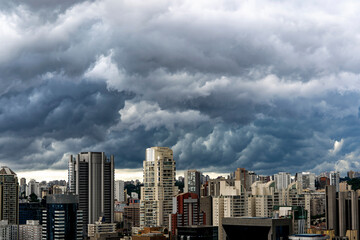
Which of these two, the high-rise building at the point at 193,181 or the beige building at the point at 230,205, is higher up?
the high-rise building at the point at 193,181

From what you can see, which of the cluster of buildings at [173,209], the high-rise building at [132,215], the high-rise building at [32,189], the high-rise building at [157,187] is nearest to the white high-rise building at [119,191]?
the high-rise building at [32,189]

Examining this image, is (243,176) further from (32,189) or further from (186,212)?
(32,189)

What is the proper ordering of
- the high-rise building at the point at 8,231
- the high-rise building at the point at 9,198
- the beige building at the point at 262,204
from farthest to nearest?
1. the high-rise building at the point at 9,198
2. the high-rise building at the point at 8,231
3. the beige building at the point at 262,204

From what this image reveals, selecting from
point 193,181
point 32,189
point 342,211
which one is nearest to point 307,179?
point 193,181

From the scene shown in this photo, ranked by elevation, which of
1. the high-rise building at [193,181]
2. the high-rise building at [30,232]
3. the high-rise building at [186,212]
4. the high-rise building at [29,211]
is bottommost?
the high-rise building at [30,232]

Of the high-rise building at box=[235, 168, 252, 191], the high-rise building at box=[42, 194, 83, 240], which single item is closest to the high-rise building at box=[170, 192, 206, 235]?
the high-rise building at box=[42, 194, 83, 240]

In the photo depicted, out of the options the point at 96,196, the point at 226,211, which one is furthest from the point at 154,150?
the point at 96,196

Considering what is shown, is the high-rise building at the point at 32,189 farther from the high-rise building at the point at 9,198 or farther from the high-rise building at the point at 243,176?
the high-rise building at the point at 243,176
